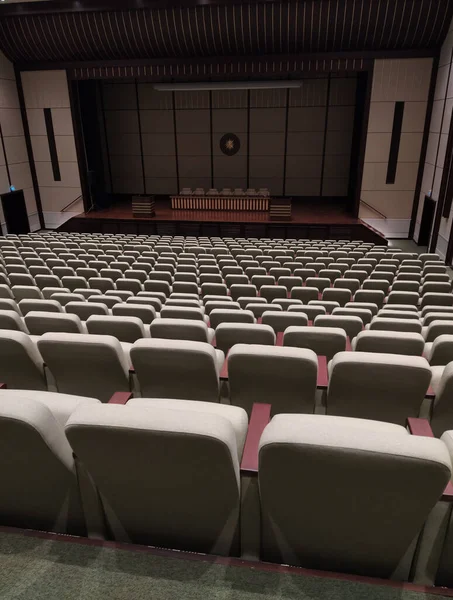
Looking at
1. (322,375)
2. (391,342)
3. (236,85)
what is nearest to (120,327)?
(322,375)

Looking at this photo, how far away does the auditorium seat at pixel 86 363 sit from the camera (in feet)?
7.64

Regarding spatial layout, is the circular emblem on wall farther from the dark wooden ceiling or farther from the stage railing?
the dark wooden ceiling

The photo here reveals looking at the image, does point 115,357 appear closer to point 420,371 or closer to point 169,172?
point 420,371

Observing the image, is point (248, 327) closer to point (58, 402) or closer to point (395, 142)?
point (58, 402)

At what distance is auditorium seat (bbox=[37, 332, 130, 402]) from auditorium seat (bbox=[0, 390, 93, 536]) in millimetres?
680

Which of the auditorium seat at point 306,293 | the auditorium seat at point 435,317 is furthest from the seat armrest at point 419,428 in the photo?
the auditorium seat at point 306,293

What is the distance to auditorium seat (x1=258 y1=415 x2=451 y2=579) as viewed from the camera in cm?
106

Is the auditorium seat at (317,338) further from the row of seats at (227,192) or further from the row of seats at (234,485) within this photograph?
the row of seats at (227,192)

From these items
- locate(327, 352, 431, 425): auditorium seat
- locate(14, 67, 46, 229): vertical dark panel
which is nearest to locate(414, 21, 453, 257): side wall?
locate(327, 352, 431, 425): auditorium seat

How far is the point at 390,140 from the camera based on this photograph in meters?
12.2

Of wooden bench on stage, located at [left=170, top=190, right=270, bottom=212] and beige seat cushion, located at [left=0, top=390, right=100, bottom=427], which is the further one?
wooden bench on stage, located at [left=170, top=190, right=270, bottom=212]

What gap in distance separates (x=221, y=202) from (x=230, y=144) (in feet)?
9.60

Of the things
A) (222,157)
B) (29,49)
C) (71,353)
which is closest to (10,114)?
(29,49)

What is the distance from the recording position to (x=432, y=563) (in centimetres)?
130
